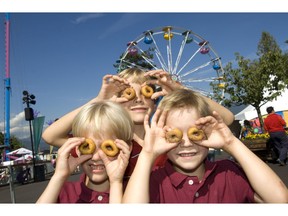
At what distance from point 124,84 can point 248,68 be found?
64.4ft

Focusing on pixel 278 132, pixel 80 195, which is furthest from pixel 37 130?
pixel 80 195

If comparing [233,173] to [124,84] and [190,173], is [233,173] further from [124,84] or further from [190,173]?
[124,84]

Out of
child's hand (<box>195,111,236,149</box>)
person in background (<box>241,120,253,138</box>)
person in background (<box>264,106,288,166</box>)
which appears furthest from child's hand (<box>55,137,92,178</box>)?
person in background (<box>241,120,253,138</box>)

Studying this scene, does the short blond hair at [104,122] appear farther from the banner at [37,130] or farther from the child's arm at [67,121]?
the banner at [37,130]

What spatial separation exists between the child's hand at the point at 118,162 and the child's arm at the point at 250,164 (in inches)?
11.9

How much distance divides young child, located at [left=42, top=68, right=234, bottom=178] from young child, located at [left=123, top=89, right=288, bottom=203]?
0.29 metres

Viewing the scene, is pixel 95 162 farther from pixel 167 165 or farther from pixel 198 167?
pixel 198 167

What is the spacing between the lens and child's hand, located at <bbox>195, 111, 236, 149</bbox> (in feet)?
4.43

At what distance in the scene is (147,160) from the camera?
4.10ft

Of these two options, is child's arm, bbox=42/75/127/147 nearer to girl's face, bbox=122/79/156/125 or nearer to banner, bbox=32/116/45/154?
girl's face, bbox=122/79/156/125

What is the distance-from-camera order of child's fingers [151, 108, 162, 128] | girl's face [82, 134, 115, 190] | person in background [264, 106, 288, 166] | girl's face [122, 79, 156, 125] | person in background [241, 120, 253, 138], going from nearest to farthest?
child's fingers [151, 108, 162, 128] → girl's face [82, 134, 115, 190] → girl's face [122, 79, 156, 125] → person in background [264, 106, 288, 166] → person in background [241, 120, 253, 138]

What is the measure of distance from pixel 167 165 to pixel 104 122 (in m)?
0.34
